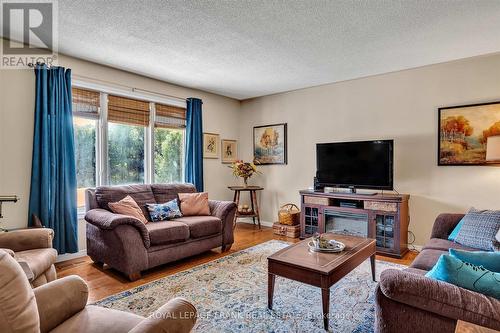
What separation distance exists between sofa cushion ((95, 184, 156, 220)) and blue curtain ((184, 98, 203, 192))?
3.44 feet

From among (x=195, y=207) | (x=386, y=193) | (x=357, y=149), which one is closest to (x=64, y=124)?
(x=195, y=207)

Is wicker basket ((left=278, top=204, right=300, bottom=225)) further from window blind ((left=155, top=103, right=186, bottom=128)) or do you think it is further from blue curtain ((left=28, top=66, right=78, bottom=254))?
blue curtain ((left=28, top=66, right=78, bottom=254))

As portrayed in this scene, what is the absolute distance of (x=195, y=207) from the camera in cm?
389

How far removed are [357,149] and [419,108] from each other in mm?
968

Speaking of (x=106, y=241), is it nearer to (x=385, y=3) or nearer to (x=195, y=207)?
(x=195, y=207)

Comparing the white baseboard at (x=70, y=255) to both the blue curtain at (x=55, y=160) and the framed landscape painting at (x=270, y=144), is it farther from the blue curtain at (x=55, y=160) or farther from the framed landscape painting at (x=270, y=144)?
the framed landscape painting at (x=270, y=144)

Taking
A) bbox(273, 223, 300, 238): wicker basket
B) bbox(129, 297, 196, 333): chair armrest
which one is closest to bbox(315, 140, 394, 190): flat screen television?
bbox(273, 223, 300, 238): wicker basket

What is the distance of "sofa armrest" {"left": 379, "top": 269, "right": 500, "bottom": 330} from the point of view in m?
1.20

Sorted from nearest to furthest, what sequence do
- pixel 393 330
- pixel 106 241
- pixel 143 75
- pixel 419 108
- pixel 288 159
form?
pixel 393 330
pixel 106 241
pixel 419 108
pixel 143 75
pixel 288 159

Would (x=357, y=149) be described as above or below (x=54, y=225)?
above

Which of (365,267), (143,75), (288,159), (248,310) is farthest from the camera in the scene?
(288,159)

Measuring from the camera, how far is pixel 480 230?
248 cm

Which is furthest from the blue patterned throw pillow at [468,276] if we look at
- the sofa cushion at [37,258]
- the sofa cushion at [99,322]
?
the sofa cushion at [37,258]

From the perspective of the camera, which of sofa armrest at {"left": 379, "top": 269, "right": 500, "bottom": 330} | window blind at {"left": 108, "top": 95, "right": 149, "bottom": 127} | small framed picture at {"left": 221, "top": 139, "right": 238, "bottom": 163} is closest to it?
sofa armrest at {"left": 379, "top": 269, "right": 500, "bottom": 330}
